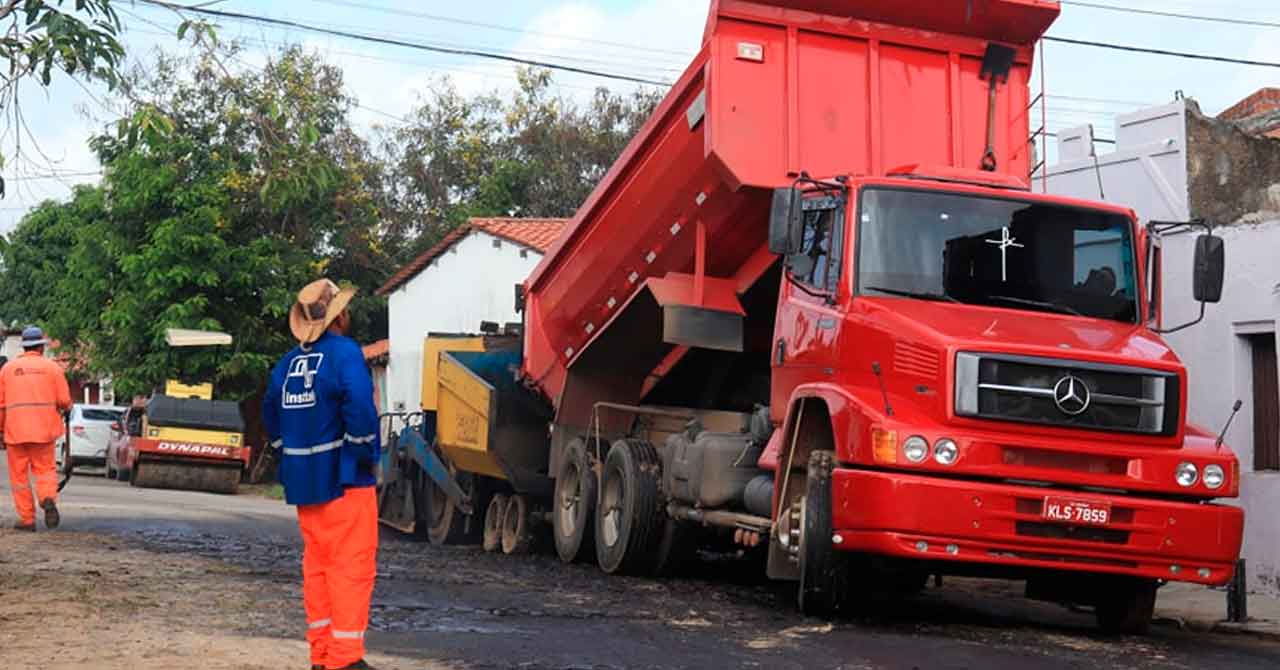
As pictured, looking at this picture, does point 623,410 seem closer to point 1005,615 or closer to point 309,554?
point 1005,615

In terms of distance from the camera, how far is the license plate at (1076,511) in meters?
9.12

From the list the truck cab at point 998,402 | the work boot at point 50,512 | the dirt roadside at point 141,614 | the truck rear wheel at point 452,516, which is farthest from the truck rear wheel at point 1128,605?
the work boot at point 50,512

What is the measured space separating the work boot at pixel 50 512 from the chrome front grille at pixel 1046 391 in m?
9.12

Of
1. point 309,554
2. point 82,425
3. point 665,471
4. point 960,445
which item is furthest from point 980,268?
point 82,425

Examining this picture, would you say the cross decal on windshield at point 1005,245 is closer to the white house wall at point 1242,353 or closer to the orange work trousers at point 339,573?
the white house wall at point 1242,353


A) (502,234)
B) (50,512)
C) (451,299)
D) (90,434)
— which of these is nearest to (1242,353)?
(50,512)

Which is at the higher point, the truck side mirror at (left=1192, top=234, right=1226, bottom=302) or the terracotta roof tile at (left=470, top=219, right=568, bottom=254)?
the terracotta roof tile at (left=470, top=219, right=568, bottom=254)

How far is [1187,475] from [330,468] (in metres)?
4.75

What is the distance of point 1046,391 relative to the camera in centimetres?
920

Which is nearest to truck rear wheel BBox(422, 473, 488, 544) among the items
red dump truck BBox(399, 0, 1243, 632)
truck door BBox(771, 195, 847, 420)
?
red dump truck BBox(399, 0, 1243, 632)

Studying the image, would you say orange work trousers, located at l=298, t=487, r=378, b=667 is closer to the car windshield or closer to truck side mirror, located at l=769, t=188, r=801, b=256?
truck side mirror, located at l=769, t=188, r=801, b=256

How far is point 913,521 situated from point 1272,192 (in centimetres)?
888

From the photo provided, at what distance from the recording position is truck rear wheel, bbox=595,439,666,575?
42.3ft

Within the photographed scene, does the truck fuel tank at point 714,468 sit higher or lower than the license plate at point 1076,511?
higher
